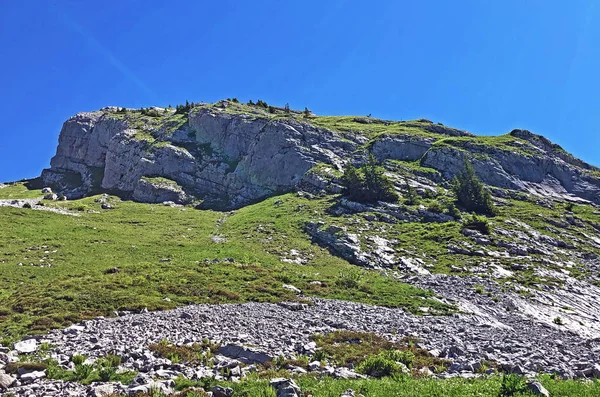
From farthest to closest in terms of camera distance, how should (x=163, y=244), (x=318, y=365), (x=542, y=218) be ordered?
1. (x=542, y=218)
2. (x=163, y=244)
3. (x=318, y=365)

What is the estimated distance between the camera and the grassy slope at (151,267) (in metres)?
26.5

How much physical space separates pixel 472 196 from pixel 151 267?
6558cm

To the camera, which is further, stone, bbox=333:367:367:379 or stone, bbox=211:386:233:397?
stone, bbox=333:367:367:379

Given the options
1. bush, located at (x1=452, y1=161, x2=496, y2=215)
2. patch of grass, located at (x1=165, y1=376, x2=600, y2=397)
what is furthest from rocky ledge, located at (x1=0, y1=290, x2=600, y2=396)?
bush, located at (x1=452, y1=161, x2=496, y2=215)

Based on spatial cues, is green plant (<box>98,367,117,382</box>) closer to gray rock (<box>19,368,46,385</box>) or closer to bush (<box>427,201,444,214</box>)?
gray rock (<box>19,368,46,385</box>)

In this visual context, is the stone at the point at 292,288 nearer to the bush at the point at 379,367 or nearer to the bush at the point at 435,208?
the bush at the point at 379,367

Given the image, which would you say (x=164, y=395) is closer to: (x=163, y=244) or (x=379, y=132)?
(x=163, y=244)

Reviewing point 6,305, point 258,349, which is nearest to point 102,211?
point 6,305

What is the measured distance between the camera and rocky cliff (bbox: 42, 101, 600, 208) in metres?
101

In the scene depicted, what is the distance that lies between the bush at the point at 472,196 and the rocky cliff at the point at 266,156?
49.3ft

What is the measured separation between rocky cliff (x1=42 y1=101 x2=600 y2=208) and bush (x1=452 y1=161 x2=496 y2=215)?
15033 mm

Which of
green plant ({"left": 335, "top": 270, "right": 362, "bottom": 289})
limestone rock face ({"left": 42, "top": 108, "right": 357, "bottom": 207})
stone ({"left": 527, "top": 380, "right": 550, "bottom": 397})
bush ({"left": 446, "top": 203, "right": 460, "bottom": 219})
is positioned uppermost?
limestone rock face ({"left": 42, "top": 108, "right": 357, "bottom": 207})

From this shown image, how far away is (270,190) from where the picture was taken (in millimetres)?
99875

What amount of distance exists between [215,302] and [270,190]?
71.1m
